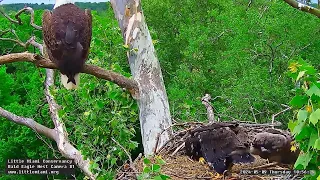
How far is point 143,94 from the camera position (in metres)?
5.29

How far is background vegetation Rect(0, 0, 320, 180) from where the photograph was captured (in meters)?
5.67

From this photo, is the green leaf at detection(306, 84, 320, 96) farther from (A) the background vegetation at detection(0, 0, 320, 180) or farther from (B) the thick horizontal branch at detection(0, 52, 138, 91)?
(B) the thick horizontal branch at detection(0, 52, 138, 91)

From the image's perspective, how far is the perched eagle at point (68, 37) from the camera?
491 cm

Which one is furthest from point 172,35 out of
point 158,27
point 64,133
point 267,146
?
point 267,146

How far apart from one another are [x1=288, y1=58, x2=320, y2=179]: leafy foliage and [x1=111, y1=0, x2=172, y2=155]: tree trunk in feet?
7.32

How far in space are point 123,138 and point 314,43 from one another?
7546 millimetres

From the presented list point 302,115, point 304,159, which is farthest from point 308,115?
point 304,159

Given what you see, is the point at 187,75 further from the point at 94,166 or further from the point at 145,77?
the point at 94,166

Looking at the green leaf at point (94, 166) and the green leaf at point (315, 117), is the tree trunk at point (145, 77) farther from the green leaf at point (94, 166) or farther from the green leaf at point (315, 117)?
the green leaf at point (315, 117)

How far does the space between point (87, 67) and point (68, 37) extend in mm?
318

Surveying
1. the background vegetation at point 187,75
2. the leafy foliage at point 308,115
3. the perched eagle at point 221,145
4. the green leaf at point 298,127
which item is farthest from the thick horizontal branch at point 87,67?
the green leaf at point 298,127

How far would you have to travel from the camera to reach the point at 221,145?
14.6 feet

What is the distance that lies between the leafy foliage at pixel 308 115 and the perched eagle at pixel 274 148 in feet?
4.21

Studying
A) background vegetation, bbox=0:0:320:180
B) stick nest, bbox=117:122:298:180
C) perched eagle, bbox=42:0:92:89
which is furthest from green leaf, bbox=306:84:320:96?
perched eagle, bbox=42:0:92:89
